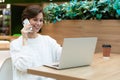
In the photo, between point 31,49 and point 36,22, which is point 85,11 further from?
point 31,49

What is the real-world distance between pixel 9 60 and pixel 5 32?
310 inches

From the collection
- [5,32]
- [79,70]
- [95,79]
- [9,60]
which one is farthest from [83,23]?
[5,32]

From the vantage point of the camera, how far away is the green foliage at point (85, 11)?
2.56m

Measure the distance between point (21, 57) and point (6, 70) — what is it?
283 millimetres

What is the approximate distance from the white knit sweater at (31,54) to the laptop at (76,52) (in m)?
0.40

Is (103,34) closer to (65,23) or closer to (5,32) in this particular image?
(65,23)

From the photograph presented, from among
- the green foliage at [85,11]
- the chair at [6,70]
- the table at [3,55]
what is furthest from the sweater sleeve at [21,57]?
the green foliage at [85,11]

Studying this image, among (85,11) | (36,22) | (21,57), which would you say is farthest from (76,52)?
(85,11)

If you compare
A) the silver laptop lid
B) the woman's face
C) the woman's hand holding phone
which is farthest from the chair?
the silver laptop lid

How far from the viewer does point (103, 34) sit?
264 centimetres

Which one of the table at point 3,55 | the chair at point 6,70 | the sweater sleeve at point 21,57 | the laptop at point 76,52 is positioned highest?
the laptop at point 76,52

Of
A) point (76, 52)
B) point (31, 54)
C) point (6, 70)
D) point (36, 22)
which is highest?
point (36, 22)

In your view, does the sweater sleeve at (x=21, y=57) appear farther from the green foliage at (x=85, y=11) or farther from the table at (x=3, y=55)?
the green foliage at (x=85, y=11)

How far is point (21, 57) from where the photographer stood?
77.3 inches
